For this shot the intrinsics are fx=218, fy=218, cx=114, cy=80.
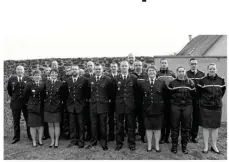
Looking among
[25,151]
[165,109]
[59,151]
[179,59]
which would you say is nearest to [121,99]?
[165,109]

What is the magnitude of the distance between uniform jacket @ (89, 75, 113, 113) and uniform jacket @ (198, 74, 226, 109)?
2014 mm

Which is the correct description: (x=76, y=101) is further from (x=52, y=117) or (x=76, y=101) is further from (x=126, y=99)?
(x=126, y=99)

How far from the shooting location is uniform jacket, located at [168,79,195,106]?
170 inches

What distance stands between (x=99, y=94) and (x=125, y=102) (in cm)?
60

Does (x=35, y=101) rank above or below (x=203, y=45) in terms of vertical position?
below

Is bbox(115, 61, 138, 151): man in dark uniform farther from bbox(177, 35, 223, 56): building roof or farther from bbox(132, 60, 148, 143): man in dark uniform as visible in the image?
bbox(177, 35, 223, 56): building roof

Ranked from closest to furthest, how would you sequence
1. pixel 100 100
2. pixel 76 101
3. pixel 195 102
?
pixel 100 100 → pixel 76 101 → pixel 195 102

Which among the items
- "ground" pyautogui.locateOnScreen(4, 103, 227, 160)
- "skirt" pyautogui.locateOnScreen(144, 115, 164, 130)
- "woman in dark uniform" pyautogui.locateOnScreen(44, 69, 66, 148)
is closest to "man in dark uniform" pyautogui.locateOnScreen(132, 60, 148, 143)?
"ground" pyautogui.locateOnScreen(4, 103, 227, 160)

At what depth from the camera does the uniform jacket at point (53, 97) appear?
4.84 metres

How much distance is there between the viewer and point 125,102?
14.9 ft

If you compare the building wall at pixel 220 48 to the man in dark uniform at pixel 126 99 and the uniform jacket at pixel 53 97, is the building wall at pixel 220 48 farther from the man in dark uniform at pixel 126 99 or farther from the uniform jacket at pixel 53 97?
the uniform jacket at pixel 53 97

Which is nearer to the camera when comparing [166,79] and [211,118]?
[211,118]

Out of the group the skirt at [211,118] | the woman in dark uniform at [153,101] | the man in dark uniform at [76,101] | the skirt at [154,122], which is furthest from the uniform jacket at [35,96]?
the skirt at [211,118]

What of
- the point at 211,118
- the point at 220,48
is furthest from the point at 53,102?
the point at 220,48
